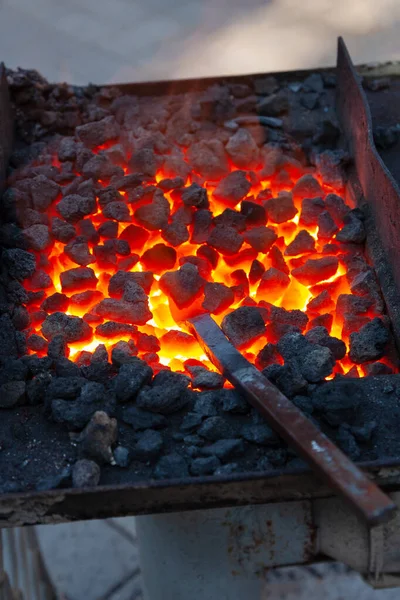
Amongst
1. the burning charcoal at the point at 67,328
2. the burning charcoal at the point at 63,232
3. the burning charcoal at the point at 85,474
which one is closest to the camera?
the burning charcoal at the point at 85,474

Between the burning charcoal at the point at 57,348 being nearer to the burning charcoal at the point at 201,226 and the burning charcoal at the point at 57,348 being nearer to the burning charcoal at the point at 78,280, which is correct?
Result: the burning charcoal at the point at 78,280

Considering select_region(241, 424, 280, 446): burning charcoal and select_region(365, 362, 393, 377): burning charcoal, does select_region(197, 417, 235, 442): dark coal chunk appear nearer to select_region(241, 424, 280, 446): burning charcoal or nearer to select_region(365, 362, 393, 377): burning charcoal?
select_region(241, 424, 280, 446): burning charcoal

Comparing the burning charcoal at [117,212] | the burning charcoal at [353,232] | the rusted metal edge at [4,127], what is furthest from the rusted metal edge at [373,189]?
the rusted metal edge at [4,127]

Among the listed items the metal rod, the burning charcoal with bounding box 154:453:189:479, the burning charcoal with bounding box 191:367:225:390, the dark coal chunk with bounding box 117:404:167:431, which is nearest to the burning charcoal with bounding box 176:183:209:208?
the metal rod

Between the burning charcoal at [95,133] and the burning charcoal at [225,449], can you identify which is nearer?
the burning charcoal at [225,449]

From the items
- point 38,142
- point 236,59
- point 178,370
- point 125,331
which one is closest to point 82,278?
point 125,331

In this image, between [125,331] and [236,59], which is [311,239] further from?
[236,59]

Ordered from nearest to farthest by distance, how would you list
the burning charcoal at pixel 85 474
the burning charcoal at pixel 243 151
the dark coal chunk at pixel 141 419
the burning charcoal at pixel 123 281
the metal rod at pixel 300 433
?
the metal rod at pixel 300 433, the burning charcoal at pixel 85 474, the dark coal chunk at pixel 141 419, the burning charcoal at pixel 123 281, the burning charcoal at pixel 243 151
